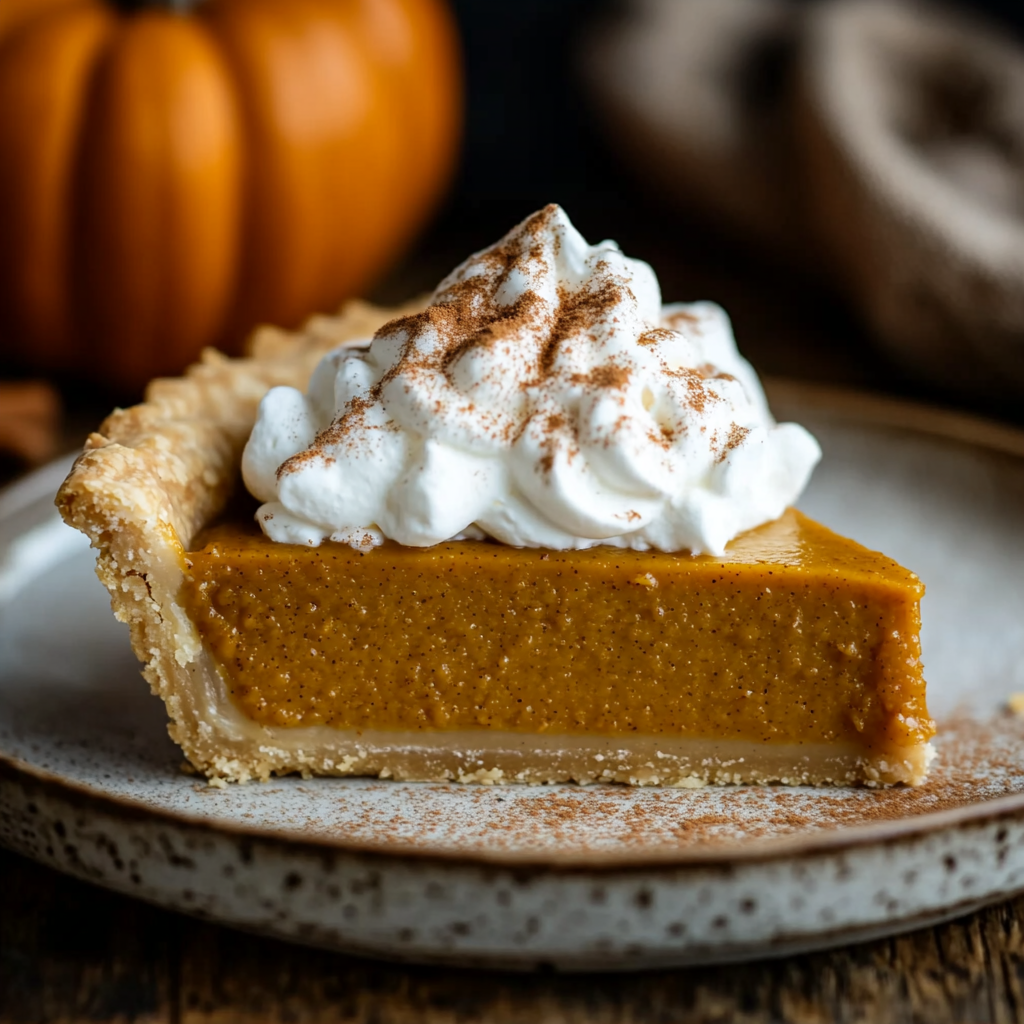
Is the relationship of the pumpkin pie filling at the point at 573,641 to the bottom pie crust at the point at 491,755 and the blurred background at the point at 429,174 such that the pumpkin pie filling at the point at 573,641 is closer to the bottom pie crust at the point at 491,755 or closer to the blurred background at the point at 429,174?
the bottom pie crust at the point at 491,755

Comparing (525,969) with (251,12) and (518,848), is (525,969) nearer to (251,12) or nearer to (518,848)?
(518,848)

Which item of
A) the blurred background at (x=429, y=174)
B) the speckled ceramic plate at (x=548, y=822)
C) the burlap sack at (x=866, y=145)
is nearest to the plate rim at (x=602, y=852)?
the speckled ceramic plate at (x=548, y=822)

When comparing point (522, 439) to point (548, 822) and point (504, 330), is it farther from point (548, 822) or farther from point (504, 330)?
point (548, 822)

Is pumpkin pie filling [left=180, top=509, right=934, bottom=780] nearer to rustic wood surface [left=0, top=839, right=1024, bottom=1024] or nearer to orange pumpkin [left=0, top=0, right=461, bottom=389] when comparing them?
rustic wood surface [left=0, top=839, right=1024, bottom=1024]

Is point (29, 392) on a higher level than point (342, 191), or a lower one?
lower

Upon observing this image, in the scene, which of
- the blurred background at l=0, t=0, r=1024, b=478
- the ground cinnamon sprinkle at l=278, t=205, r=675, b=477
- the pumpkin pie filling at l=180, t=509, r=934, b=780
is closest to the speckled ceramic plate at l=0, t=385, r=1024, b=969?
the pumpkin pie filling at l=180, t=509, r=934, b=780

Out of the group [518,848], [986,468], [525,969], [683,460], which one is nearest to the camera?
[525,969]

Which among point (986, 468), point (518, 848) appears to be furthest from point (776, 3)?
point (518, 848)
